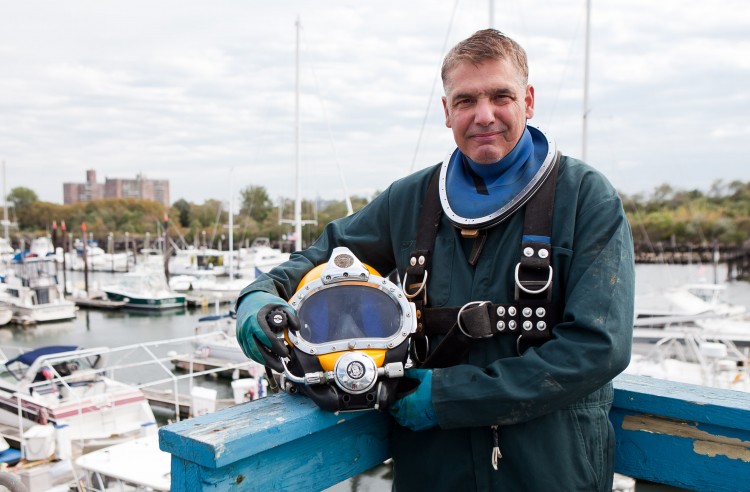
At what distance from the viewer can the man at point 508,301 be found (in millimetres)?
1886

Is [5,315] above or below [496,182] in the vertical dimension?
below

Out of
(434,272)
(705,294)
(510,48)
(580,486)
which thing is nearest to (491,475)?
(580,486)

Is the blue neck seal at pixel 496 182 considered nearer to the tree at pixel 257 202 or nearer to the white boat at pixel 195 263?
the white boat at pixel 195 263

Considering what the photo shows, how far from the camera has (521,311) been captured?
2.04 meters

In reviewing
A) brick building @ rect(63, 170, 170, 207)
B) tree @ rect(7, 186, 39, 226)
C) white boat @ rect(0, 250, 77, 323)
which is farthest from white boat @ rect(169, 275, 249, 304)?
brick building @ rect(63, 170, 170, 207)

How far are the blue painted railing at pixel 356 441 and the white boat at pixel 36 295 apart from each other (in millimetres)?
45324

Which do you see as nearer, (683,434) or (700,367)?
(683,434)

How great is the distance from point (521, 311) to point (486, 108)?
2.35ft

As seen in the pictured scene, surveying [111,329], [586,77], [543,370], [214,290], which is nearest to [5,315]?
[111,329]

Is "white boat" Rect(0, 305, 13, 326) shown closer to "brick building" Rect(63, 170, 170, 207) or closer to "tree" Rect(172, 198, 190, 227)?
"tree" Rect(172, 198, 190, 227)

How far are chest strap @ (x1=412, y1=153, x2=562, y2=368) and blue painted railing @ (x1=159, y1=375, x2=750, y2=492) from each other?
361 millimetres

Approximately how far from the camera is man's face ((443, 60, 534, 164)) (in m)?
2.20

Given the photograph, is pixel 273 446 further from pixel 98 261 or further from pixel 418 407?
pixel 98 261

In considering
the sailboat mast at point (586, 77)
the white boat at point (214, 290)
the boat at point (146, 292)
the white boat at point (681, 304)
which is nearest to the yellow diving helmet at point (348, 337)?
the sailboat mast at point (586, 77)
